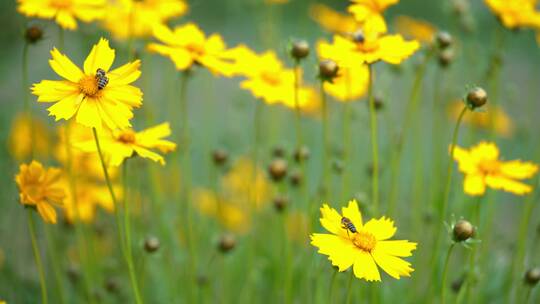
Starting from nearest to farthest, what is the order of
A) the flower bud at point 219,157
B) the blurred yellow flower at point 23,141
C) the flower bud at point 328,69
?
the flower bud at point 328,69 < the flower bud at point 219,157 < the blurred yellow flower at point 23,141

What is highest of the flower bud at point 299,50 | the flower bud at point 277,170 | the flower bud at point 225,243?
the flower bud at point 299,50

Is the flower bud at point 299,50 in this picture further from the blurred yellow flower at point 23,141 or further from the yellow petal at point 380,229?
the blurred yellow flower at point 23,141

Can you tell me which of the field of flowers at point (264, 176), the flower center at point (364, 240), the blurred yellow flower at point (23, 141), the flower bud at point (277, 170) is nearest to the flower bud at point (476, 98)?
the field of flowers at point (264, 176)

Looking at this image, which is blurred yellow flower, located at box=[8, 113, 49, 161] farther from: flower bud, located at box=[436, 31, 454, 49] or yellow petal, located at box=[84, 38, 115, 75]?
flower bud, located at box=[436, 31, 454, 49]

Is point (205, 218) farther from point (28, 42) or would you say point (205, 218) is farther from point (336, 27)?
point (28, 42)

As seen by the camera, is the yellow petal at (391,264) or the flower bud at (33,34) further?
the flower bud at (33,34)

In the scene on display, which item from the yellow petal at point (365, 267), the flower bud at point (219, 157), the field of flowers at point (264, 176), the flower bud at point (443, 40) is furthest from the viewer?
the flower bud at point (219, 157)
